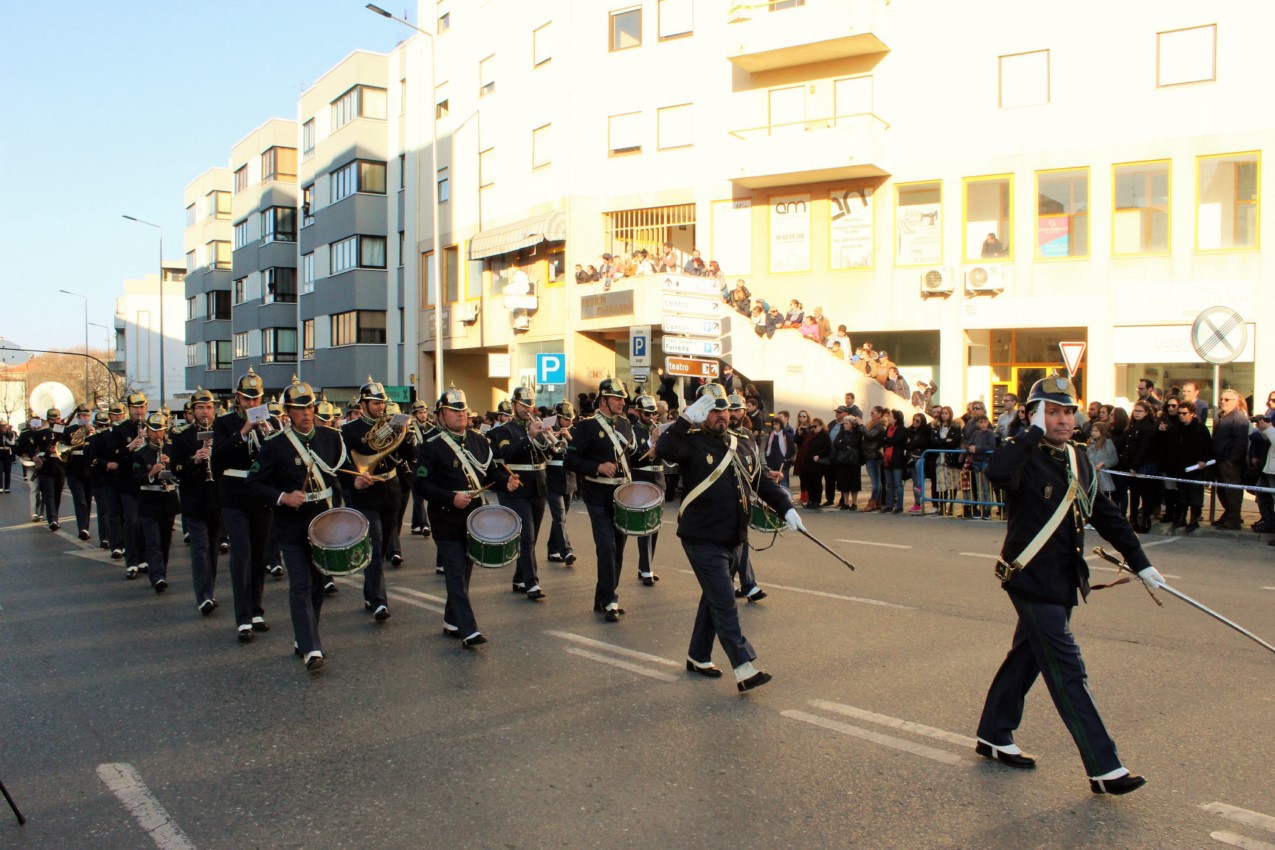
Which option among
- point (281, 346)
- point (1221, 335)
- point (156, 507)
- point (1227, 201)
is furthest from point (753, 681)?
point (281, 346)

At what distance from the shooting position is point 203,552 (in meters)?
10.1

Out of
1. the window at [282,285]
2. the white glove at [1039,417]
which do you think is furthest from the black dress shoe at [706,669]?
the window at [282,285]

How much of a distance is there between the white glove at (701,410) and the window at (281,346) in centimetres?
5293

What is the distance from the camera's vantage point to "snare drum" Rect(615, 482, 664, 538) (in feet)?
29.8

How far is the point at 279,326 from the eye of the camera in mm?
57594

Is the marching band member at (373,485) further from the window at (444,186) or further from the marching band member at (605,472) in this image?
the window at (444,186)

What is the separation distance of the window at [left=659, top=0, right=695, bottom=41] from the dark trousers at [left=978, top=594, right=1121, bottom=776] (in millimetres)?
27816

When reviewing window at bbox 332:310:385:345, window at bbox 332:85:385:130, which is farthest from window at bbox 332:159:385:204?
window at bbox 332:310:385:345

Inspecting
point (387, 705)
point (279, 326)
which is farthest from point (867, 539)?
point (279, 326)

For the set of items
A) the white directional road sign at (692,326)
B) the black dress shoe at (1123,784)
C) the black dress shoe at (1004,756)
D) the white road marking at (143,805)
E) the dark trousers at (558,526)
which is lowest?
the white road marking at (143,805)

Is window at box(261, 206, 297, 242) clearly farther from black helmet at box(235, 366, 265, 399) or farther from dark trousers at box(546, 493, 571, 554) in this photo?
black helmet at box(235, 366, 265, 399)

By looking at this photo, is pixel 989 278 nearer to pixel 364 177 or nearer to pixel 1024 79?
pixel 1024 79

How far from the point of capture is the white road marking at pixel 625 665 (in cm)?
731

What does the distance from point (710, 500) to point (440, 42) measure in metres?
37.7
